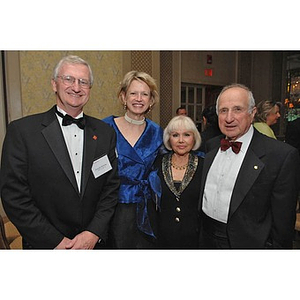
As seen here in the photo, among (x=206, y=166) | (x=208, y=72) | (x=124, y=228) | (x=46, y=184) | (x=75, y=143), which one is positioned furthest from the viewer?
(x=208, y=72)

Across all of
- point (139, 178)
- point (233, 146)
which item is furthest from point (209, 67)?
point (233, 146)

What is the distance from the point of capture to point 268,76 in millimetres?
7531

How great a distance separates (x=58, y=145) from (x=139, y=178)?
68cm

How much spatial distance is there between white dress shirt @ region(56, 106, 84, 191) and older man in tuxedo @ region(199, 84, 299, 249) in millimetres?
793

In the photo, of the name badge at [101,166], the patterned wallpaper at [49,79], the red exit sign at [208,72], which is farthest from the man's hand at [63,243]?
the red exit sign at [208,72]

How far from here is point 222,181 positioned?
159cm

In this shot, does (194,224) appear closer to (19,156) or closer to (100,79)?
(19,156)

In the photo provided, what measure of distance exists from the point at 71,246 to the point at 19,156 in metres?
0.57

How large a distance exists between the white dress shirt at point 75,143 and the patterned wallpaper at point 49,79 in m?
2.76

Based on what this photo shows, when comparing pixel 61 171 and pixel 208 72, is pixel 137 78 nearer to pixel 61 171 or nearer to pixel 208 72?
pixel 61 171

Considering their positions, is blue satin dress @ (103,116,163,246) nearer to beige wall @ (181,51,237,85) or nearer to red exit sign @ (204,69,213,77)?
beige wall @ (181,51,237,85)

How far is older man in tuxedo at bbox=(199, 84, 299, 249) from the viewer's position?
1452 mm

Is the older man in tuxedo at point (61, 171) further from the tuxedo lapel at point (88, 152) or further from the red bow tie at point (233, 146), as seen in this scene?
the red bow tie at point (233, 146)

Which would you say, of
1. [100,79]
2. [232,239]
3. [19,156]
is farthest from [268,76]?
[19,156]
